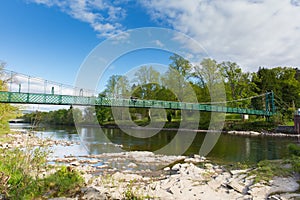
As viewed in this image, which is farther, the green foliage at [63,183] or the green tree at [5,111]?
the green tree at [5,111]

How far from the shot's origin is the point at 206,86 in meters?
26.7

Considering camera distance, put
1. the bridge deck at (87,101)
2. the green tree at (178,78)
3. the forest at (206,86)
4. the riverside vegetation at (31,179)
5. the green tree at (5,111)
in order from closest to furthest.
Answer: the riverside vegetation at (31,179), the green tree at (5,111), the bridge deck at (87,101), the forest at (206,86), the green tree at (178,78)

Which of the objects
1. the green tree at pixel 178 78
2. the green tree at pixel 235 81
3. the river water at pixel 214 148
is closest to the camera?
the river water at pixel 214 148

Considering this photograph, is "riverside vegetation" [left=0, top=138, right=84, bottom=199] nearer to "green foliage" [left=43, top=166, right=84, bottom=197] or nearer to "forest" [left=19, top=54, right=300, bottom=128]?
"green foliage" [left=43, top=166, right=84, bottom=197]

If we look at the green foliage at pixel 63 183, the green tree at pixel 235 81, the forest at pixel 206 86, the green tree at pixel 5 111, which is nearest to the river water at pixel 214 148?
the green foliage at pixel 63 183

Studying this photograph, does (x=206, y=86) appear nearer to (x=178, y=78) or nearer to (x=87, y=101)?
(x=178, y=78)

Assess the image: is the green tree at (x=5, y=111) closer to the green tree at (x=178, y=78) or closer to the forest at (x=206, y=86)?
the forest at (x=206, y=86)

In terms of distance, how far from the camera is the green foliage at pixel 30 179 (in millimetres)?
3365

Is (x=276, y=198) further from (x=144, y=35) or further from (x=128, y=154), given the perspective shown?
(x=144, y=35)

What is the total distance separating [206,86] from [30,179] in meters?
24.8

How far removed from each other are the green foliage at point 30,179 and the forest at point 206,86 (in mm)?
17197

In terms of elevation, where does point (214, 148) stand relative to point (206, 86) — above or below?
below

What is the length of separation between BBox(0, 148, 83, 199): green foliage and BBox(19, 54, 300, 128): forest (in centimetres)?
1720

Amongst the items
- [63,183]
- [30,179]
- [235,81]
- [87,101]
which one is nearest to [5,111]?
[87,101]
